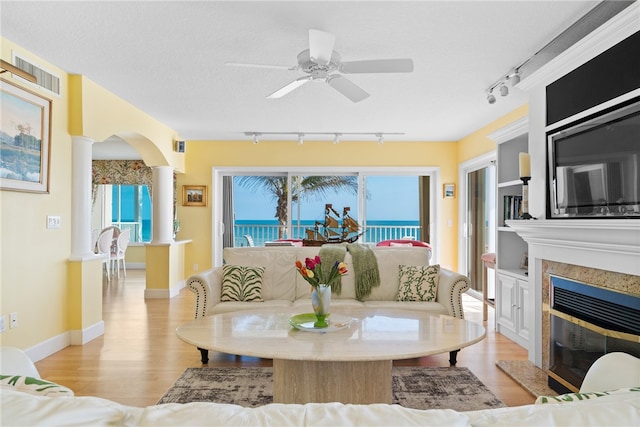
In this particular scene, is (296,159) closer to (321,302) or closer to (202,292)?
(202,292)

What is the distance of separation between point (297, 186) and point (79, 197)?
4.10 meters

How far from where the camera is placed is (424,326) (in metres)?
2.67

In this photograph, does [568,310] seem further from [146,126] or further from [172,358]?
[146,126]

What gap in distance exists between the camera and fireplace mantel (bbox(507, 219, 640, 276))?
7.15ft

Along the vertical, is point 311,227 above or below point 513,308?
above

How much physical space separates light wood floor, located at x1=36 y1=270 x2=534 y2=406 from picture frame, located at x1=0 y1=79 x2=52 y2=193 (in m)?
1.45

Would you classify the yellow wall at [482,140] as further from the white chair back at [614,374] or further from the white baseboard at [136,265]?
the white baseboard at [136,265]

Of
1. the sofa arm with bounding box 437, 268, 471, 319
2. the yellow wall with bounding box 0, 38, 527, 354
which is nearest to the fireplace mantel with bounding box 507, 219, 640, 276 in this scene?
the sofa arm with bounding box 437, 268, 471, 319

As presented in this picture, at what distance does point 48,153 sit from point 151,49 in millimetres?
1303

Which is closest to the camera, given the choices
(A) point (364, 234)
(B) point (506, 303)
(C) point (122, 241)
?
(B) point (506, 303)

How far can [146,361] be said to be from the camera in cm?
354

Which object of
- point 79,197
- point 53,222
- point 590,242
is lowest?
point 590,242

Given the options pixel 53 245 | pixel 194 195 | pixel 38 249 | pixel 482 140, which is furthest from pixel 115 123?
pixel 482 140

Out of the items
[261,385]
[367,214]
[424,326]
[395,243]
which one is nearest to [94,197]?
[367,214]
